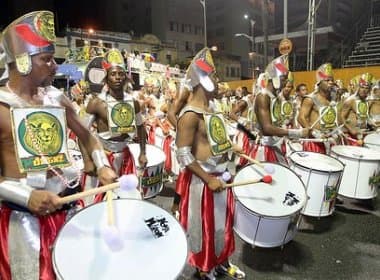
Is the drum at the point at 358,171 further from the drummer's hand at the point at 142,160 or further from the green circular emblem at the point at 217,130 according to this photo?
the drummer's hand at the point at 142,160

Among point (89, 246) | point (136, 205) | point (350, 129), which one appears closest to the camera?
point (89, 246)

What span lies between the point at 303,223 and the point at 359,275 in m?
1.21

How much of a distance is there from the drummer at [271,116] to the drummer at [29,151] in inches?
92.6

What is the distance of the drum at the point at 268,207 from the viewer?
2551 mm

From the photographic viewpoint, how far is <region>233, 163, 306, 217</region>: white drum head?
8.45ft

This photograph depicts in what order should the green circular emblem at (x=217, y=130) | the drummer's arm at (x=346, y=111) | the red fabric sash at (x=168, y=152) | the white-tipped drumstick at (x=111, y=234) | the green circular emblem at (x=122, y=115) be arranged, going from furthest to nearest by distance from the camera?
1. the red fabric sash at (x=168, y=152)
2. the drummer's arm at (x=346, y=111)
3. the green circular emblem at (x=122, y=115)
4. the green circular emblem at (x=217, y=130)
5. the white-tipped drumstick at (x=111, y=234)

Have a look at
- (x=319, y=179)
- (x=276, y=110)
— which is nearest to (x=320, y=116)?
(x=276, y=110)

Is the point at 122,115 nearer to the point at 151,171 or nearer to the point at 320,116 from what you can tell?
the point at 151,171

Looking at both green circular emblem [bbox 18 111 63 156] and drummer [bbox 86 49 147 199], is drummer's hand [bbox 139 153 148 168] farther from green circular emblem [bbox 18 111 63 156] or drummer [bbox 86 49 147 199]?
green circular emblem [bbox 18 111 63 156]

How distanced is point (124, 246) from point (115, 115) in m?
2.16

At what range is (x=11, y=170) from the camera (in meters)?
1.68

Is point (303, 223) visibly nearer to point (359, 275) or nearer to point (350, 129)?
point (359, 275)

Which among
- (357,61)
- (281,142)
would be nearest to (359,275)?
(281,142)

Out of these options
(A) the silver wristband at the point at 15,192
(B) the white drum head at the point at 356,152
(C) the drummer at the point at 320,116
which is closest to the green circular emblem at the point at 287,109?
(C) the drummer at the point at 320,116
